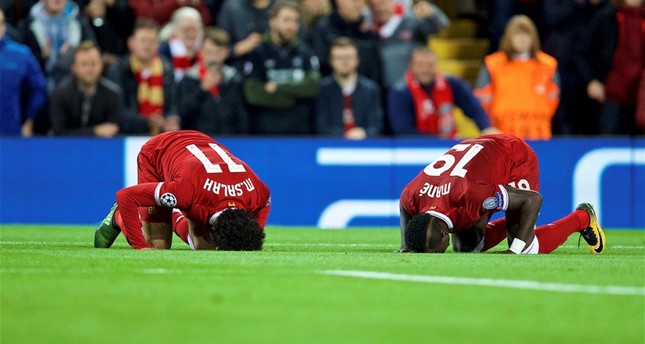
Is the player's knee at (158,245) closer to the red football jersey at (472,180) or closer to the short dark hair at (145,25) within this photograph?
the red football jersey at (472,180)

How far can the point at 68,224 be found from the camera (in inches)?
611

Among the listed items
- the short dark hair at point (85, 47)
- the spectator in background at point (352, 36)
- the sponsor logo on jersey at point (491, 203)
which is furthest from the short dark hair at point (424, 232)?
the spectator in background at point (352, 36)

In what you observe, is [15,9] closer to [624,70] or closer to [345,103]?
[345,103]

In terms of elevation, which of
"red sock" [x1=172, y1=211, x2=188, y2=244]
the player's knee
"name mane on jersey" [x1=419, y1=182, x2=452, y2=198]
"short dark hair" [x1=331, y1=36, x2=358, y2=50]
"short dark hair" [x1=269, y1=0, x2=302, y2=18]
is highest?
"short dark hair" [x1=269, y1=0, x2=302, y2=18]

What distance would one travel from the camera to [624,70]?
16.9 metres

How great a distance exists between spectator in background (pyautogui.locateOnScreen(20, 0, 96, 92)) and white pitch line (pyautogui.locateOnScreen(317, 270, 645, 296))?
892cm

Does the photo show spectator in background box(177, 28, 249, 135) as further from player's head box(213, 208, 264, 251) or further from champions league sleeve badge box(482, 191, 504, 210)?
champions league sleeve badge box(482, 191, 504, 210)

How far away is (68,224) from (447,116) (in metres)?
4.75

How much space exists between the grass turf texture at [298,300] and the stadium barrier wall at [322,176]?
595cm

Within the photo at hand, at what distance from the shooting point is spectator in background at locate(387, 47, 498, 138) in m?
16.0

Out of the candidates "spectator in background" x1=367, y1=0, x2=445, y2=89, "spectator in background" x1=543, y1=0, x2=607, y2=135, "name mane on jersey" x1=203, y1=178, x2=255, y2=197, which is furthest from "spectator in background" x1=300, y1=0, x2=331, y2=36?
"name mane on jersey" x1=203, y1=178, x2=255, y2=197

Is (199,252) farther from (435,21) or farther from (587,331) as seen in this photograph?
(435,21)

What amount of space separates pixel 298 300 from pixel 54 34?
34.3 feet

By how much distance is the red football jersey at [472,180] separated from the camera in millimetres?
9453
